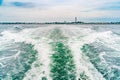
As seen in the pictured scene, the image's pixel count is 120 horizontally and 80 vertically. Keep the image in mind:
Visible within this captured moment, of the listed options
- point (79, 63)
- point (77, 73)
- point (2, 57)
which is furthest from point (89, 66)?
point (2, 57)

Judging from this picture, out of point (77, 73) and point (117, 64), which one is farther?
point (117, 64)

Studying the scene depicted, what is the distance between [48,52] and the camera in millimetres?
15859

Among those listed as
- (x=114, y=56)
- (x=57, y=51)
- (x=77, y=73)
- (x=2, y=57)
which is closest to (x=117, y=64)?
(x=114, y=56)

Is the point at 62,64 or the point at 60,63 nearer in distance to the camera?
the point at 62,64

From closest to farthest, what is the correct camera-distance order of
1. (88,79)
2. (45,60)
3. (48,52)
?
(88,79)
(45,60)
(48,52)

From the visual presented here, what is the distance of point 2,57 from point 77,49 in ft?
19.9

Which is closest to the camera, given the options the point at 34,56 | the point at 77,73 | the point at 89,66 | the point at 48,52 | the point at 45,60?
the point at 77,73

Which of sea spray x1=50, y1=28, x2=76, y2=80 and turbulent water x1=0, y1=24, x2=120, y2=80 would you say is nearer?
sea spray x1=50, y1=28, x2=76, y2=80

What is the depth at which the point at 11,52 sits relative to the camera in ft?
54.9

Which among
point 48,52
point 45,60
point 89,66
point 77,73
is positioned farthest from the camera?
point 48,52

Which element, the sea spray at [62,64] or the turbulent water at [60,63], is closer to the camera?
the sea spray at [62,64]

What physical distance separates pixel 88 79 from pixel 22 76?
3615 millimetres

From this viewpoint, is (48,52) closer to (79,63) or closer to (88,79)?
(79,63)

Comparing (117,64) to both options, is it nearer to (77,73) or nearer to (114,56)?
(114,56)
